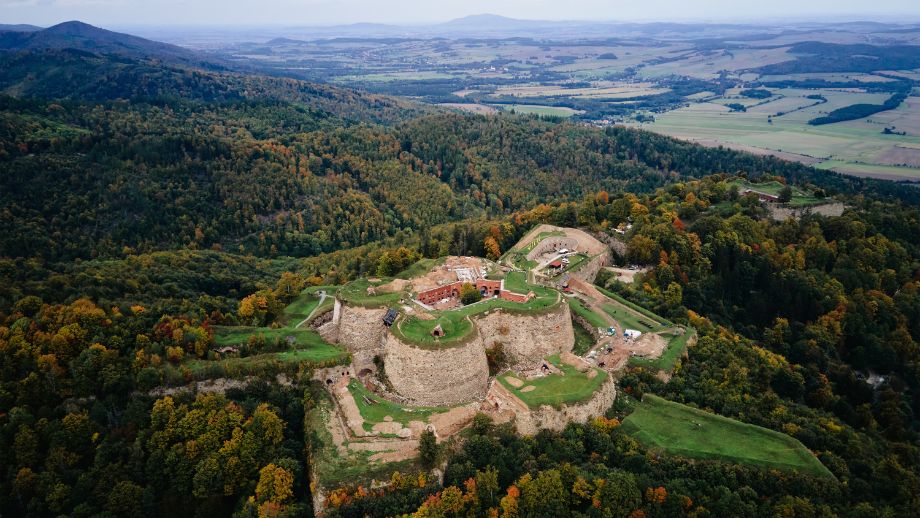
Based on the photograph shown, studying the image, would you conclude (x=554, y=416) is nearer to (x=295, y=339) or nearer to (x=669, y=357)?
(x=669, y=357)

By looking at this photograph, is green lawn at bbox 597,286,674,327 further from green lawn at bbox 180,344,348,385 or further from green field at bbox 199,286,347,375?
green lawn at bbox 180,344,348,385

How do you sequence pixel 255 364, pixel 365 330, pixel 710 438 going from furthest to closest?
pixel 365 330 < pixel 255 364 < pixel 710 438

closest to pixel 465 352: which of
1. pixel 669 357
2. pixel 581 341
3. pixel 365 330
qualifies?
pixel 365 330

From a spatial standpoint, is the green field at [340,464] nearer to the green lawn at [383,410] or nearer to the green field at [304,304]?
the green lawn at [383,410]

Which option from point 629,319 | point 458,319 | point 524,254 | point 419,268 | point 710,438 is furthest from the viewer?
point 524,254

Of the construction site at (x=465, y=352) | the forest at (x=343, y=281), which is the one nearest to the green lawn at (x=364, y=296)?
the construction site at (x=465, y=352)

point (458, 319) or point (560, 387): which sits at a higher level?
point (458, 319)

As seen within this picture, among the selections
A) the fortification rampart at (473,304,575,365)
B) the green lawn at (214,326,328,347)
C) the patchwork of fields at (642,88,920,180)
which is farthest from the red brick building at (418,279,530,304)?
the patchwork of fields at (642,88,920,180)
